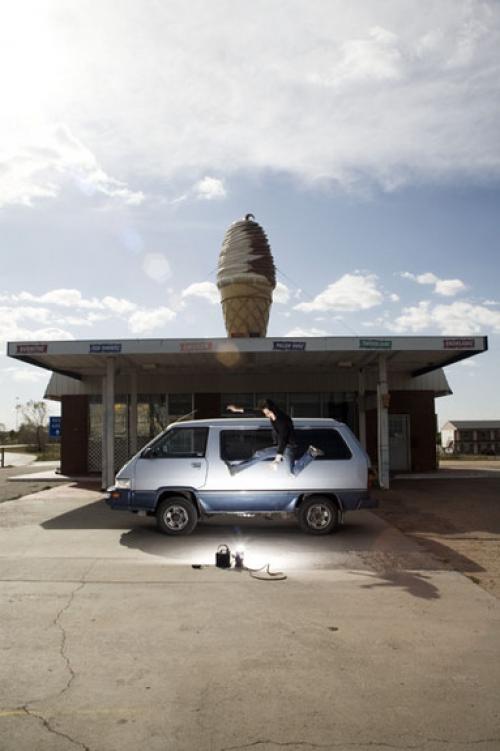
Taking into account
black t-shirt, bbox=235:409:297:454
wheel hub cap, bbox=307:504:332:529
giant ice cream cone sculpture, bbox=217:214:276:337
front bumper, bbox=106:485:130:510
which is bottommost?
wheel hub cap, bbox=307:504:332:529

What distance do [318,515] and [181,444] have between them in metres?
2.64

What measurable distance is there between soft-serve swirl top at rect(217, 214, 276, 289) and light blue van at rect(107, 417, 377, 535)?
516 inches

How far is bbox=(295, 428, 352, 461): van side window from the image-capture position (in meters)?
10.6

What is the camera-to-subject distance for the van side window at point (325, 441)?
416 inches

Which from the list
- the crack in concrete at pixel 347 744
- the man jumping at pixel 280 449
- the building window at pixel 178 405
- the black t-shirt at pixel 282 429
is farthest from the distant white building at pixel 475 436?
the crack in concrete at pixel 347 744

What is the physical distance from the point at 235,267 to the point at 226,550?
53.8 feet

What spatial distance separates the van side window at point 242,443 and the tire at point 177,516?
1048 mm

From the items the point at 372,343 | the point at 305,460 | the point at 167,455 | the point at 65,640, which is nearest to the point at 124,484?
the point at 167,455

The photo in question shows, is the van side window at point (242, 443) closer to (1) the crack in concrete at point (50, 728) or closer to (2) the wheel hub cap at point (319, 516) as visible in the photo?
(2) the wheel hub cap at point (319, 516)

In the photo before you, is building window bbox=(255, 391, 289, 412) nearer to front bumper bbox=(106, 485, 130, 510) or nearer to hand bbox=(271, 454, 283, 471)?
front bumper bbox=(106, 485, 130, 510)

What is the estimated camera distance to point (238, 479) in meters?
10.4

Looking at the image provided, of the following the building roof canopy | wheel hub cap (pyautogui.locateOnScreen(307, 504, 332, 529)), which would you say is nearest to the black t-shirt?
wheel hub cap (pyautogui.locateOnScreen(307, 504, 332, 529))

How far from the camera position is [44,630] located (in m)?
5.59

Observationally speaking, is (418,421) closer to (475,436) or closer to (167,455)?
(167,455)
